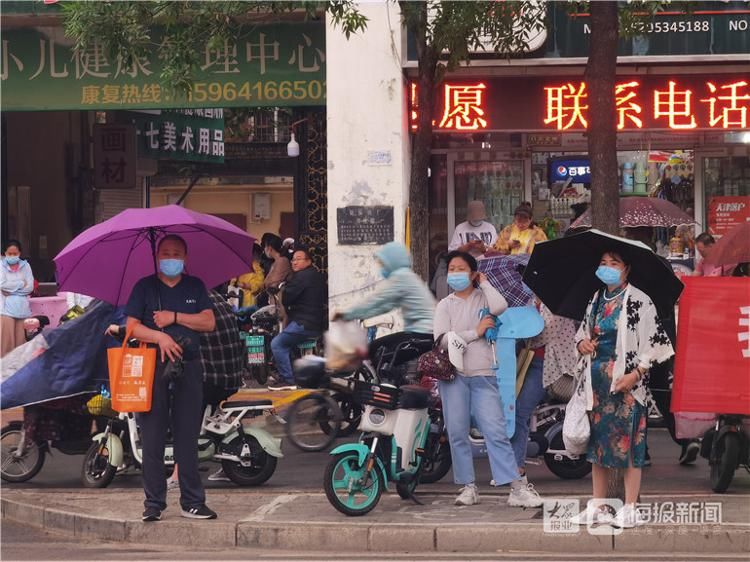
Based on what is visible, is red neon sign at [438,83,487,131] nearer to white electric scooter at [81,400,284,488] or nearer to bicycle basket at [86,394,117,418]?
white electric scooter at [81,400,284,488]

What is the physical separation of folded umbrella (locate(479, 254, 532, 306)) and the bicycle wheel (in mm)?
2711

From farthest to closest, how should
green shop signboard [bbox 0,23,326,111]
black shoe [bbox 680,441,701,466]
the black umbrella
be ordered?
green shop signboard [bbox 0,23,326,111]
black shoe [bbox 680,441,701,466]
the black umbrella

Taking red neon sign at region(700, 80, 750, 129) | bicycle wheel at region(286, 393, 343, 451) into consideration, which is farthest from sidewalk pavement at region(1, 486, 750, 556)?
red neon sign at region(700, 80, 750, 129)

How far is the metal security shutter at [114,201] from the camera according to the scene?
74.9 ft

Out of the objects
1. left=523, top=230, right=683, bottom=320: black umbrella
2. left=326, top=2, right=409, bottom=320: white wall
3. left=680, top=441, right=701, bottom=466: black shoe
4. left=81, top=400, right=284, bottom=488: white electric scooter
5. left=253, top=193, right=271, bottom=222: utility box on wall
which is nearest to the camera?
left=523, top=230, right=683, bottom=320: black umbrella

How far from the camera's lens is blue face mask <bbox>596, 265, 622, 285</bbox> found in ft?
26.8

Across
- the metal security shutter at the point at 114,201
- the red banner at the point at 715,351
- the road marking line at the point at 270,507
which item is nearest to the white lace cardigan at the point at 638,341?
the red banner at the point at 715,351

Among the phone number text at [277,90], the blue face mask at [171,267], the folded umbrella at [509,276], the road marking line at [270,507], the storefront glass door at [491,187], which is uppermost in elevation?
the phone number text at [277,90]

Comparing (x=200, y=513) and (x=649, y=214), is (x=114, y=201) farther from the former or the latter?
(x=200, y=513)

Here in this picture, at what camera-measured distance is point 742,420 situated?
9.60 meters

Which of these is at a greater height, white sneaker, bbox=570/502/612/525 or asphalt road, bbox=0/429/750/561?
white sneaker, bbox=570/502/612/525

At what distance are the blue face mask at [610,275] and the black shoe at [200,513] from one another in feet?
10.2

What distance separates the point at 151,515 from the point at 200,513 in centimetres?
33

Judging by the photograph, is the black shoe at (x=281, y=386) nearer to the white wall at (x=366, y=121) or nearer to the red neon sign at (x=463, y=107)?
the white wall at (x=366, y=121)
